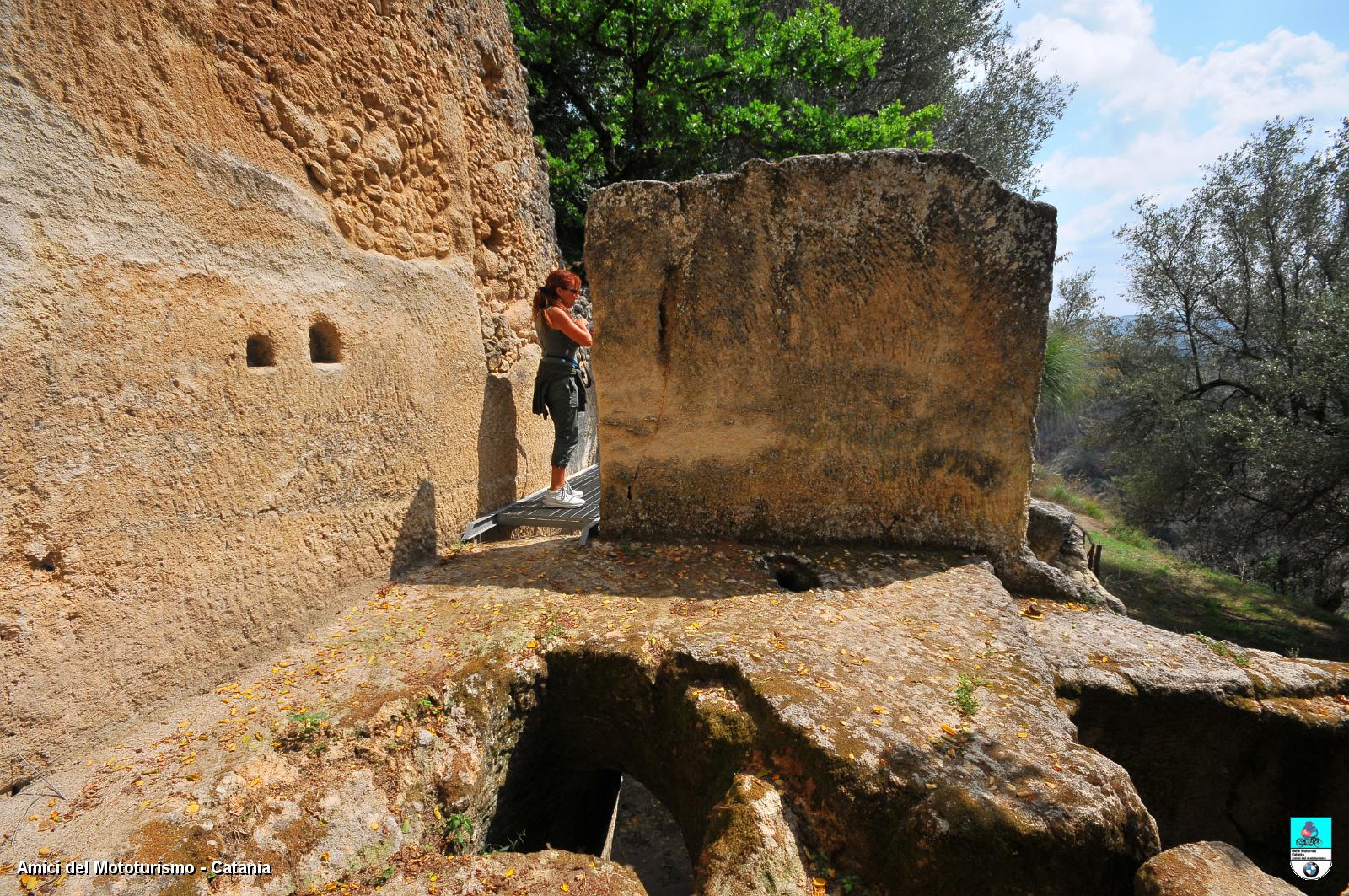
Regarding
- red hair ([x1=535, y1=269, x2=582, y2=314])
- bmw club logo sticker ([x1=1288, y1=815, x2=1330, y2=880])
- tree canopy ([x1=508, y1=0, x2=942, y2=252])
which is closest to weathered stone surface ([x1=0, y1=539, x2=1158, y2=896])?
bmw club logo sticker ([x1=1288, y1=815, x2=1330, y2=880])

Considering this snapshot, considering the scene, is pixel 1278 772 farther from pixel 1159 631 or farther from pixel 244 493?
pixel 244 493

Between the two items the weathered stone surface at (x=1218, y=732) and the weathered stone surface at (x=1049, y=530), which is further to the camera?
the weathered stone surface at (x=1049, y=530)

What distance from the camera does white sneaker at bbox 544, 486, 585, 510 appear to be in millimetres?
4859

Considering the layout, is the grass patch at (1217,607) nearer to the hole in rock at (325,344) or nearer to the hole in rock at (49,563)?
the hole in rock at (325,344)

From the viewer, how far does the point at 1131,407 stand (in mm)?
13273

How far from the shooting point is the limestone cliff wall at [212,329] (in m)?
2.13

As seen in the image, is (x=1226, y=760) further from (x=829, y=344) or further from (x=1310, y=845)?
(x=829, y=344)

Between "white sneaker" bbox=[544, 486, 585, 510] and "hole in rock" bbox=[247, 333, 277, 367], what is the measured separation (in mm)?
2251

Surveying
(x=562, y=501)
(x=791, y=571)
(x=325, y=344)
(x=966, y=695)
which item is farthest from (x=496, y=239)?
(x=966, y=695)

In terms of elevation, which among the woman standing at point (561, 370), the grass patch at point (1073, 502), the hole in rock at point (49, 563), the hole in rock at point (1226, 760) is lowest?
the grass patch at point (1073, 502)

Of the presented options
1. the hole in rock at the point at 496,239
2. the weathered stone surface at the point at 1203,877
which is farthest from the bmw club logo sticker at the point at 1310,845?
the hole in rock at the point at 496,239

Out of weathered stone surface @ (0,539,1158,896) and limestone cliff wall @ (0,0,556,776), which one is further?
limestone cliff wall @ (0,0,556,776)

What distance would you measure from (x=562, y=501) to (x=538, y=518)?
0.90ft

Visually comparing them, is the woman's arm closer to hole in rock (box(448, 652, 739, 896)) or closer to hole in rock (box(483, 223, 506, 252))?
hole in rock (box(483, 223, 506, 252))
